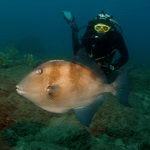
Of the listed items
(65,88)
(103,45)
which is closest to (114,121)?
(103,45)

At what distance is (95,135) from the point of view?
5.81 m

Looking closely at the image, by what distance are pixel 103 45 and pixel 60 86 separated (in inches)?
139

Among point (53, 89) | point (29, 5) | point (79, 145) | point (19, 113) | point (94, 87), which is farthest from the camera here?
point (29, 5)

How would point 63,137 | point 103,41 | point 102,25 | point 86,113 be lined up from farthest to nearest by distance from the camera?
point 103,41, point 102,25, point 63,137, point 86,113

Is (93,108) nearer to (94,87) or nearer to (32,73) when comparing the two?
(94,87)

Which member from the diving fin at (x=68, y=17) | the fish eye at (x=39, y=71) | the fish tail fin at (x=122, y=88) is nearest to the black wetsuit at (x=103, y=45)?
the diving fin at (x=68, y=17)

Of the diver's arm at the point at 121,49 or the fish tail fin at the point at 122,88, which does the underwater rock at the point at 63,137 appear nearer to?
the diver's arm at the point at 121,49

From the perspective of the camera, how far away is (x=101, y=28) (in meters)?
6.20

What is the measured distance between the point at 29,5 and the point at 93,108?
153740mm

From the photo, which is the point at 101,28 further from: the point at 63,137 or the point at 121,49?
the point at 63,137

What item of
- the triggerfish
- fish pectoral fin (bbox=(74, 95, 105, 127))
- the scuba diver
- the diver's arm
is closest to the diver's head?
the scuba diver

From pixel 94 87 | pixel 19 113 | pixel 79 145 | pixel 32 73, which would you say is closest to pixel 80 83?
pixel 94 87

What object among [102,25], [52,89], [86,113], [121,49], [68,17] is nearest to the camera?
[52,89]

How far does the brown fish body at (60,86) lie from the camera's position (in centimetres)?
303
